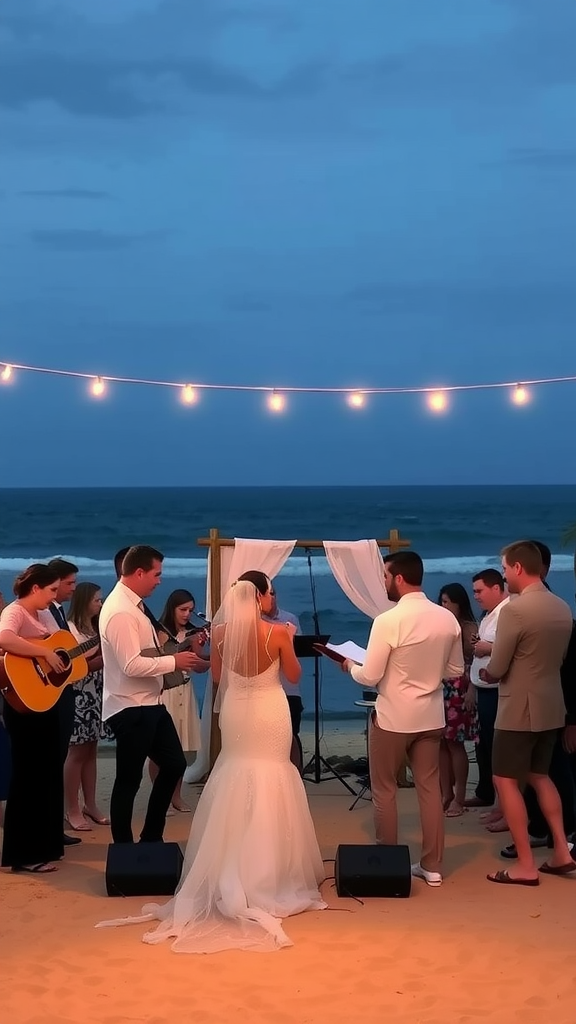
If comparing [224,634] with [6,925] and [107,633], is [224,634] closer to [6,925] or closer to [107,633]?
[107,633]

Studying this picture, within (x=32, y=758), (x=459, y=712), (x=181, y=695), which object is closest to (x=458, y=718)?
(x=459, y=712)

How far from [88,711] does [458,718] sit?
86.2 inches

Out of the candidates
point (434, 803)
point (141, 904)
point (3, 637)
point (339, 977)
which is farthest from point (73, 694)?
point (339, 977)

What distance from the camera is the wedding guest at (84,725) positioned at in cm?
634

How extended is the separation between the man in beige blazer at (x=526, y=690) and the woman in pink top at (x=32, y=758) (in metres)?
2.17

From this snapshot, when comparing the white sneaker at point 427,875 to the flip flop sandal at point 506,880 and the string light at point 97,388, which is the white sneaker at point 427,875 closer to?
the flip flop sandal at point 506,880

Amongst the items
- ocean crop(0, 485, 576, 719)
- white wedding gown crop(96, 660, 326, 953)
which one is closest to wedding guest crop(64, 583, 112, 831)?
white wedding gown crop(96, 660, 326, 953)

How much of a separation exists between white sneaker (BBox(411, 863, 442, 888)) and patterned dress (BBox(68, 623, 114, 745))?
6.59ft

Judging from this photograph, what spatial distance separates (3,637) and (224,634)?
111cm

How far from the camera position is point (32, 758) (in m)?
5.44

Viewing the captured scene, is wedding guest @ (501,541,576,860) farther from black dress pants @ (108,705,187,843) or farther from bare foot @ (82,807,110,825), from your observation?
bare foot @ (82,807,110,825)

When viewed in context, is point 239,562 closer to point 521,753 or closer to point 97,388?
point 97,388

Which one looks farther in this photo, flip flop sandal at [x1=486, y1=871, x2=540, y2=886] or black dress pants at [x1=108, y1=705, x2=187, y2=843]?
black dress pants at [x1=108, y1=705, x2=187, y2=843]

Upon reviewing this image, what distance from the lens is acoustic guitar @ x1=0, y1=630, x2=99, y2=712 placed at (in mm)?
5285
